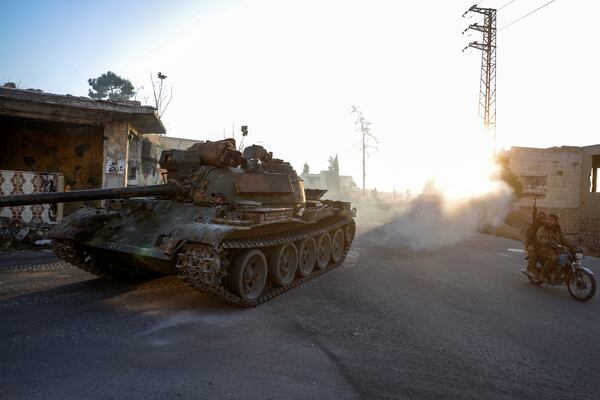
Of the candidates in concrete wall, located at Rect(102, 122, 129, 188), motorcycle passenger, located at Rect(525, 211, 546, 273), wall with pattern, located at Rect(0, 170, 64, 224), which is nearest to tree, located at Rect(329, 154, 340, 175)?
concrete wall, located at Rect(102, 122, 129, 188)

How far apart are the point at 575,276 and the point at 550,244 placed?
2.68 ft

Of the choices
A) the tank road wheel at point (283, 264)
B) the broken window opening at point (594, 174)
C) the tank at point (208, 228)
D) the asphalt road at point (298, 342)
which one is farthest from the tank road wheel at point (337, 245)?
the broken window opening at point (594, 174)

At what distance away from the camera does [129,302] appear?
21.6 ft

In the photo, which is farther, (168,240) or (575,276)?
(575,276)

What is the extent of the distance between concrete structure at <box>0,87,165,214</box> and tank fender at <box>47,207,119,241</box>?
7239mm

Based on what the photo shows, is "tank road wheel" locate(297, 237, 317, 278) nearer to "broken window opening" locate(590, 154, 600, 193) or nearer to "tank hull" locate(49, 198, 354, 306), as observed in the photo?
"tank hull" locate(49, 198, 354, 306)

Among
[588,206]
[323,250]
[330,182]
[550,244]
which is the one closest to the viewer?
[550,244]

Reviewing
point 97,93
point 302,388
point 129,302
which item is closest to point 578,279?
point 302,388

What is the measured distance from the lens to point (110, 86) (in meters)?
54.3

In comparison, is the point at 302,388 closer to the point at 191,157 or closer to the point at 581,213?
the point at 191,157

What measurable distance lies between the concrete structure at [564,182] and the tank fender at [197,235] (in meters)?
24.9

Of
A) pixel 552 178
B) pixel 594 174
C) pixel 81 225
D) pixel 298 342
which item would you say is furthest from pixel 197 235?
pixel 594 174

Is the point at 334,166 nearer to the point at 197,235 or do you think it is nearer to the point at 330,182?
the point at 330,182

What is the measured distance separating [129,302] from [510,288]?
774 centimetres
